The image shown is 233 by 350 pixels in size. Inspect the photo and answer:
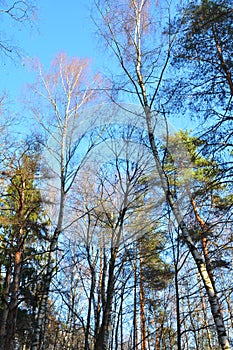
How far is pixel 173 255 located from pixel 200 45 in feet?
15.1

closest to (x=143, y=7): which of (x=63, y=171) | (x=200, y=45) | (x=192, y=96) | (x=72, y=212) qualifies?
(x=200, y=45)

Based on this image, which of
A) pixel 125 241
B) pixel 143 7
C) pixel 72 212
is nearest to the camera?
pixel 125 241

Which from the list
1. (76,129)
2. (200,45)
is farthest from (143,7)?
(76,129)

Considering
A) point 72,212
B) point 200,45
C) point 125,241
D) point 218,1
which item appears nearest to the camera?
point 218,1

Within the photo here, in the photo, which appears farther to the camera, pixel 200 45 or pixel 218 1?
pixel 200 45

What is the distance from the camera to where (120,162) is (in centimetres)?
666

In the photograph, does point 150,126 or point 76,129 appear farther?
point 76,129

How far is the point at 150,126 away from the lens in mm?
6156

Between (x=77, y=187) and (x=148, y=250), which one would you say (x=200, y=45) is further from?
(x=148, y=250)

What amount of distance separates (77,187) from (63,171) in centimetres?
70

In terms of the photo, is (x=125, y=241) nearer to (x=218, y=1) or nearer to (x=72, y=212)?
(x=72, y=212)

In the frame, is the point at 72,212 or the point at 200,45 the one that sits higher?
the point at 200,45

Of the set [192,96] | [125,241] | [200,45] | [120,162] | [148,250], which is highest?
[200,45]

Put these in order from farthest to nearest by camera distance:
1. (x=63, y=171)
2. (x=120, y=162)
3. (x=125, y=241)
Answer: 1. (x=63, y=171)
2. (x=120, y=162)
3. (x=125, y=241)
